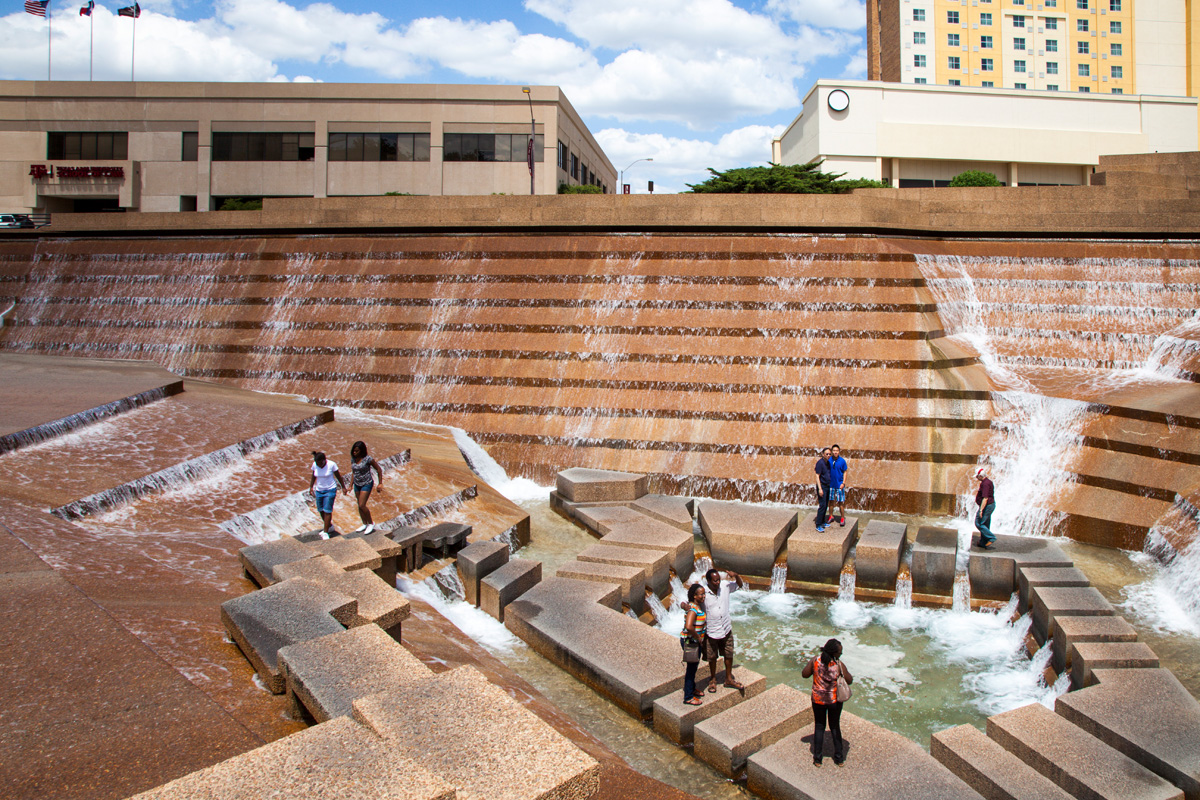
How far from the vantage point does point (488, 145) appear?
1831 inches

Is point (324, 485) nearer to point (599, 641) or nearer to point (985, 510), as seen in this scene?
point (599, 641)

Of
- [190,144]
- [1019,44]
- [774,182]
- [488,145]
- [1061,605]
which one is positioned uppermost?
[1019,44]

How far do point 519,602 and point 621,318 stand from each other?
10.6 meters

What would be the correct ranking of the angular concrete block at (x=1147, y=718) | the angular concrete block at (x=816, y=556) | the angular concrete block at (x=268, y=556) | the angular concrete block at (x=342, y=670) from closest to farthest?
the angular concrete block at (x=342, y=670), the angular concrete block at (x=1147, y=718), the angular concrete block at (x=268, y=556), the angular concrete block at (x=816, y=556)

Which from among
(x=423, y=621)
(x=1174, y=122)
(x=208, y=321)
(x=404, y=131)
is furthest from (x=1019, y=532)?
(x=1174, y=122)

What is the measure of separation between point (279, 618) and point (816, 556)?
330 inches

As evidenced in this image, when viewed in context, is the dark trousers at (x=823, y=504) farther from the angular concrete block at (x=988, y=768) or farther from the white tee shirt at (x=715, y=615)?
the angular concrete block at (x=988, y=768)

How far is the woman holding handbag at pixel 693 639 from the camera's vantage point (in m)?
8.09

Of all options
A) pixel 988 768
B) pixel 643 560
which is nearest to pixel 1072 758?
pixel 988 768

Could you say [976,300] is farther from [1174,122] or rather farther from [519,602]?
[1174,122]

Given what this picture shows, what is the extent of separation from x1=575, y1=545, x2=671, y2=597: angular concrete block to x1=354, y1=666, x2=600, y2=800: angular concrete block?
6.00 meters

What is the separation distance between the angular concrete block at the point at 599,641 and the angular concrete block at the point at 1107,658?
443cm

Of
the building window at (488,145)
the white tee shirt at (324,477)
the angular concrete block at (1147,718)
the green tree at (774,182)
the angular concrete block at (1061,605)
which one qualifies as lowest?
the angular concrete block at (1147,718)

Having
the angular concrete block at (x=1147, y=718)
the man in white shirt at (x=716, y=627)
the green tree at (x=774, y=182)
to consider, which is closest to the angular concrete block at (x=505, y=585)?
the man in white shirt at (x=716, y=627)
